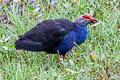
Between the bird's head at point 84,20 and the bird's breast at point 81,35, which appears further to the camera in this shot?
the bird's head at point 84,20

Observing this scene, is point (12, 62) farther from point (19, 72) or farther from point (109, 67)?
point (109, 67)

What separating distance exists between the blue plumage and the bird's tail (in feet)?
0.67

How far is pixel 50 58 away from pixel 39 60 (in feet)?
0.58

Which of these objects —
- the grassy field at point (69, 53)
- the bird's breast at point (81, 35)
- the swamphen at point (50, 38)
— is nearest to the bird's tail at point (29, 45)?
the swamphen at point (50, 38)

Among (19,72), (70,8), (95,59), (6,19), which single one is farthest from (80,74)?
(6,19)

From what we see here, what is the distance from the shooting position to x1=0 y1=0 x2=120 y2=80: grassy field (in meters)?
4.37

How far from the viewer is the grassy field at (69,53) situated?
437 centimetres

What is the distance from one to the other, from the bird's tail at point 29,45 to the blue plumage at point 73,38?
20cm

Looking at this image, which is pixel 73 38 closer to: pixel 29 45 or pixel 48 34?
pixel 48 34

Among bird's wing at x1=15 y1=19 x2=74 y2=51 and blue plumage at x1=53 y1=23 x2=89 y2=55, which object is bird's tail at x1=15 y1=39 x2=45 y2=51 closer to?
bird's wing at x1=15 y1=19 x2=74 y2=51

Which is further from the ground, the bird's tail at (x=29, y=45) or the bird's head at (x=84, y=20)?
the bird's head at (x=84, y=20)

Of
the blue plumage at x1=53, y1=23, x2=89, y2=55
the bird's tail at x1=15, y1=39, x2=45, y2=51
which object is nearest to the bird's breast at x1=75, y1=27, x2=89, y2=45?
the blue plumage at x1=53, y1=23, x2=89, y2=55

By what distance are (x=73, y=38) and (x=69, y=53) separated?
34 centimetres

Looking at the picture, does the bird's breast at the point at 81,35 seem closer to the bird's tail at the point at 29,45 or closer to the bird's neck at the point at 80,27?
the bird's neck at the point at 80,27
